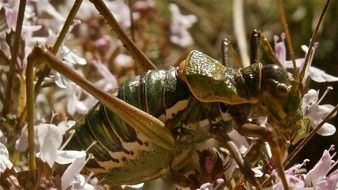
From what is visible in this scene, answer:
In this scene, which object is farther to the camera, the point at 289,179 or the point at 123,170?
Answer: the point at 123,170

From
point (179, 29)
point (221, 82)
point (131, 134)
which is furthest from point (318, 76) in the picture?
point (179, 29)

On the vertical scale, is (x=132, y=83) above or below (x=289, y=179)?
above

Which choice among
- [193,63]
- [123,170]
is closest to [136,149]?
[123,170]

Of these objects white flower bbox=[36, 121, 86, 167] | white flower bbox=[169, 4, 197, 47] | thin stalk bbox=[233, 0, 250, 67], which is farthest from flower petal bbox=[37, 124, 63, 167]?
white flower bbox=[169, 4, 197, 47]

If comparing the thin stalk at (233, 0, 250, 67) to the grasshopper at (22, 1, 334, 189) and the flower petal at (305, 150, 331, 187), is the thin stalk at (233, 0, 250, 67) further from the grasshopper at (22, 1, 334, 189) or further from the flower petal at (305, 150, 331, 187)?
the flower petal at (305, 150, 331, 187)

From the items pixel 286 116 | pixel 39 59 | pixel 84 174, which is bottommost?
pixel 84 174

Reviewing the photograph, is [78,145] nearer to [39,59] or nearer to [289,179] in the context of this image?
[39,59]

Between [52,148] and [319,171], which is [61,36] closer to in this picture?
[52,148]
